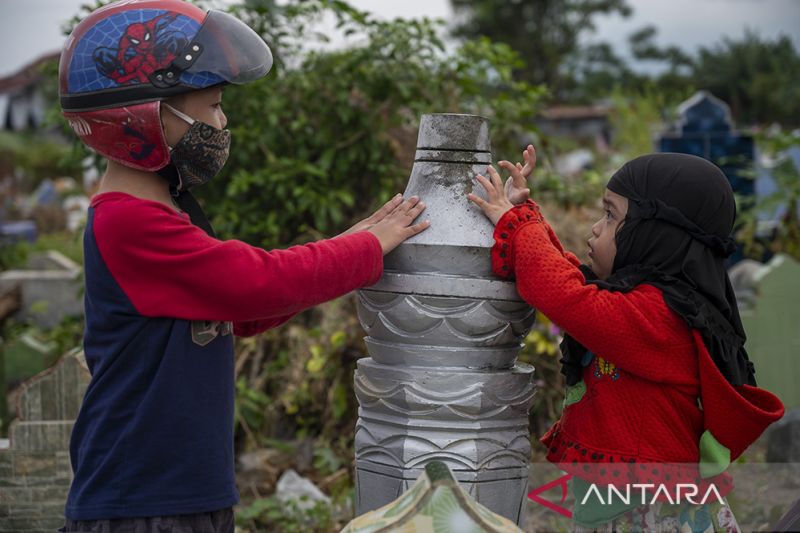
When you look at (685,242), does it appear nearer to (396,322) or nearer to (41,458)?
(396,322)

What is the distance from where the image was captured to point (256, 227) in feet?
15.9

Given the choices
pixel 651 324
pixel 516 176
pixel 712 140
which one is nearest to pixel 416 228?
pixel 516 176

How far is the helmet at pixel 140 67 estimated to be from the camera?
79.6 inches

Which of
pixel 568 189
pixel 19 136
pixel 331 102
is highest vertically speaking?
pixel 331 102

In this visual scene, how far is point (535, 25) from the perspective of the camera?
32125mm

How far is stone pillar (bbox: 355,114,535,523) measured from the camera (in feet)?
7.00

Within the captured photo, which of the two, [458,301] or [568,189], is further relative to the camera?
[568,189]

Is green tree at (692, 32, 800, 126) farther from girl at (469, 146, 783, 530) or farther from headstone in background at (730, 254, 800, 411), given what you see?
girl at (469, 146, 783, 530)

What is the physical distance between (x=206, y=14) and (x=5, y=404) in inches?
147

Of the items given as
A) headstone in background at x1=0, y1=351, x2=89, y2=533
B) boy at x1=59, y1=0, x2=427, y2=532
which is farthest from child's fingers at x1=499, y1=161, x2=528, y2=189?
headstone in background at x1=0, y1=351, x2=89, y2=533

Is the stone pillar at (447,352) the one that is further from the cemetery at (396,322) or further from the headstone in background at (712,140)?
the headstone in background at (712,140)

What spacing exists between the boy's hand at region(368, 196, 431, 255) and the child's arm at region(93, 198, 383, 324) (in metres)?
0.10

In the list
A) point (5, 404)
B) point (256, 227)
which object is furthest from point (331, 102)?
point (5, 404)

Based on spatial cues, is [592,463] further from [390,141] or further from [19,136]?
[19,136]
